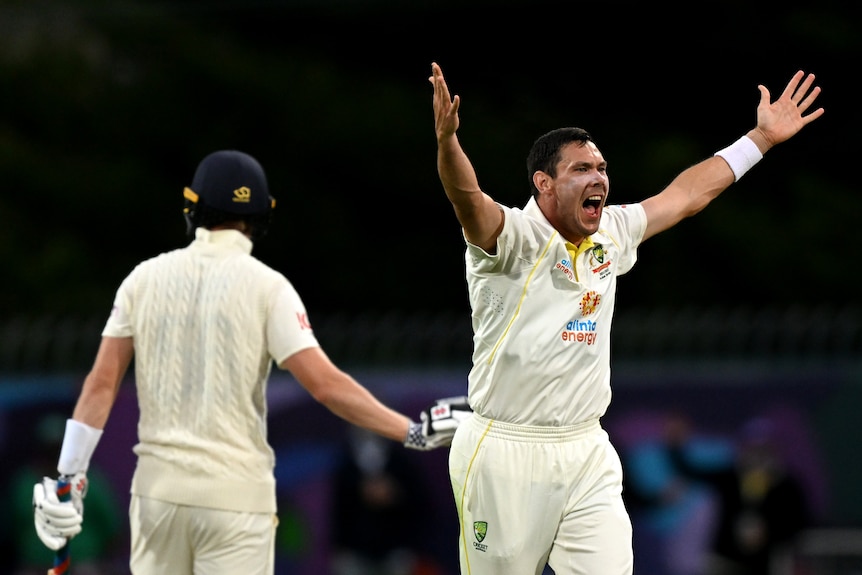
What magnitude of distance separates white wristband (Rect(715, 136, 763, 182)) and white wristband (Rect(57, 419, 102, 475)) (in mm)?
3124

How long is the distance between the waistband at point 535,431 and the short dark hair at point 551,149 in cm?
98

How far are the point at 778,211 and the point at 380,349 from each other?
11482 mm

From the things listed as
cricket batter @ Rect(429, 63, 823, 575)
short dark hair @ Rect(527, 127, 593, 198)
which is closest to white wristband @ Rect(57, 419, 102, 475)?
cricket batter @ Rect(429, 63, 823, 575)

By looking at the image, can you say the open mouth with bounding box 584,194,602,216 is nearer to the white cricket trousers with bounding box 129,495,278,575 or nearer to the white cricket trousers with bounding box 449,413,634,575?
the white cricket trousers with bounding box 449,413,634,575

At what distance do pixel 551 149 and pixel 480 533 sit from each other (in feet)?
5.36

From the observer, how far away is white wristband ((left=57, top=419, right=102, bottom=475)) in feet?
23.6

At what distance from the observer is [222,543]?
6.89m

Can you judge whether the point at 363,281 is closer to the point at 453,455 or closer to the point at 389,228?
the point at 389,228

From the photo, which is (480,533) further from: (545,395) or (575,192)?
(575,192)

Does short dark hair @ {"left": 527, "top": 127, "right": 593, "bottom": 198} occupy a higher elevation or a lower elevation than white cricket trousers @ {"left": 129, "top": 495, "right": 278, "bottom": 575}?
higher

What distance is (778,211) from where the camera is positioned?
23172 mm

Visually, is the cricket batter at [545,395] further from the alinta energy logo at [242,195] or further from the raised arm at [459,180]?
the alinta energy logo at [242,195]

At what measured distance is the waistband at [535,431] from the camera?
22.3ft

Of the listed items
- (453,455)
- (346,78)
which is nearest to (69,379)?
(453,455)
